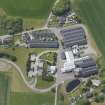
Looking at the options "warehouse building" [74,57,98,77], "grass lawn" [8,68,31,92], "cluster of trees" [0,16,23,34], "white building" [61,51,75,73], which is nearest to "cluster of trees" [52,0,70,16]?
"cluster of trees" [0,16,23,34]

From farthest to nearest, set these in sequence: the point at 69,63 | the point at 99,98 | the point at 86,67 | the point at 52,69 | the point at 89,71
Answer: the point at 52,69 < the point at 69,63 < the point at 86,67 < the point at 89,71 < the point at 99,98

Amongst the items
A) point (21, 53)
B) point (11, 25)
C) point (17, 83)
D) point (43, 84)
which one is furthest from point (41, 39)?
point (17, 83)

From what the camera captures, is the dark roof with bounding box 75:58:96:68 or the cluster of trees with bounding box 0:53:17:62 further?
the cluster of trees with bounding box 0:53:17:62

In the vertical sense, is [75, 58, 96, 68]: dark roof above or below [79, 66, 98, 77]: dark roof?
above

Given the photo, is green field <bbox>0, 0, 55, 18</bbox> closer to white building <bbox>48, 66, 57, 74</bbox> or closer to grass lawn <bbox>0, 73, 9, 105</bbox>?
white building <bbox>48, 66, 57, 74</bbox>

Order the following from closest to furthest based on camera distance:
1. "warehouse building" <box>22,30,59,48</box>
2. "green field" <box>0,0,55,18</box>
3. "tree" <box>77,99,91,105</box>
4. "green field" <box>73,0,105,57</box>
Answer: "tree" <box>77,99,91,105</box>, "green field" <box>73,0,105,57</box>, "warehouse building" <box>22,30,59,48</box>, "green field" <box>0,0,55,18</box>

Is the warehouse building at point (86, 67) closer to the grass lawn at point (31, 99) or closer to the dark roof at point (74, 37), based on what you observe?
the dark roof at point (74, 37)

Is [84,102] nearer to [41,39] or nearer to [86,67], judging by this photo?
[86,67]
